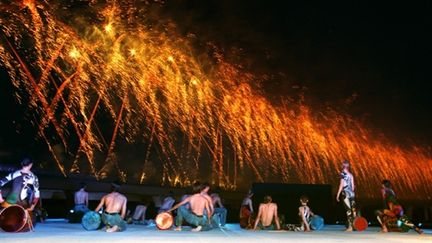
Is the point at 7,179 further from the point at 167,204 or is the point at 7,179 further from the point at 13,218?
the point at 167,204

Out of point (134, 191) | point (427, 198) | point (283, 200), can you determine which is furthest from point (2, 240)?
point (427, 198)

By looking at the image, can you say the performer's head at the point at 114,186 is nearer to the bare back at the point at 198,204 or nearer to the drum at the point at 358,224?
the bare back at the point at 198,204

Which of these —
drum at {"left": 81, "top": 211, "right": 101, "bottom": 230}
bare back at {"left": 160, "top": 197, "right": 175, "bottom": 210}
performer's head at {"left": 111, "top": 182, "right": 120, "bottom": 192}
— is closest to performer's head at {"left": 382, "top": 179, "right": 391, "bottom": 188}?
bare back at {"left": 160, "top": 197, "right": 175, "bottom": 210}

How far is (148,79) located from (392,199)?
14534 millimetres

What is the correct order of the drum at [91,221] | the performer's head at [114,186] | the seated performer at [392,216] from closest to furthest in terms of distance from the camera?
the drum at [91,221]
the performer's head at [114,186]
the seated performer at [392,216]

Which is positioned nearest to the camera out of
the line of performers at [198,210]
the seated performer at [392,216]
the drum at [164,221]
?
the line of performers at [198,210]

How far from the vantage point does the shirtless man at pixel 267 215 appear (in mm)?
14938

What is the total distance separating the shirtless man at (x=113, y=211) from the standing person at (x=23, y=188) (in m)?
1.59

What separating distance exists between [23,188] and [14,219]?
0.78 m

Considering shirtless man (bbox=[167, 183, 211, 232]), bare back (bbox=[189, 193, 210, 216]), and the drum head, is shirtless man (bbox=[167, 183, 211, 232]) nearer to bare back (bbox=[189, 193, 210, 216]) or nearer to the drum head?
bare back (bbox=[189, 193, 210, 216])

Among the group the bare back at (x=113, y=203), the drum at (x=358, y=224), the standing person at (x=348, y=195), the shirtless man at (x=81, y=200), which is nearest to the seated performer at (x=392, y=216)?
the drum at (x=358, y=224)

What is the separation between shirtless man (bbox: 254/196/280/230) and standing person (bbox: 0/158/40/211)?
6570mm

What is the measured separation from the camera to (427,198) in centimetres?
7062

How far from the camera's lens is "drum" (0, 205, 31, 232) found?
1091cm
